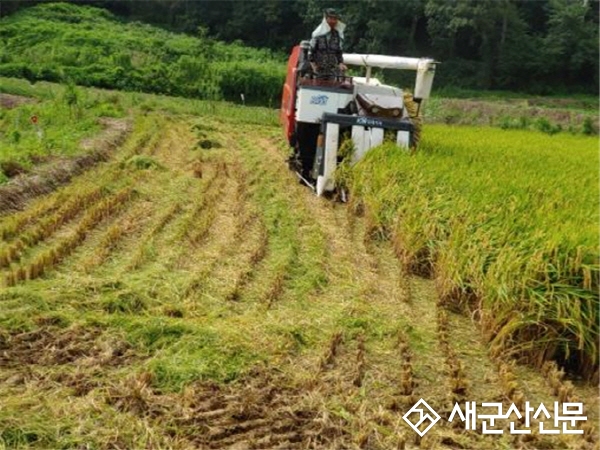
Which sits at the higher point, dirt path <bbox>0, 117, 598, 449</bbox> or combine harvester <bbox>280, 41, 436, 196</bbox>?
combine harvester <bbox>280, 41, 436, 196</bbox>

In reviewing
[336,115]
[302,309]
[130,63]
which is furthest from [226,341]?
[130,63]

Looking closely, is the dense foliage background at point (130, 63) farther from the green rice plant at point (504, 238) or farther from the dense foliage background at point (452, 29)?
the green rice plant at point (504, 238)

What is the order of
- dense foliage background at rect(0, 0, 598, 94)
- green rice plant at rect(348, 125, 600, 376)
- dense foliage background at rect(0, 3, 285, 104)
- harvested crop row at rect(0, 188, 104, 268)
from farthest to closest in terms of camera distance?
dense foliage background at rect(0, 0, 598, 94), dense foliage background at rect(0, 3, 285, 104), harvested crop row at rect(0, 188, 104, 268), green rice plant at rect(348, 125, 600, 376)

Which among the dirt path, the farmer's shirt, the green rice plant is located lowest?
the dirt path

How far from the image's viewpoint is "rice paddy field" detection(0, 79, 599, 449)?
11.9ft

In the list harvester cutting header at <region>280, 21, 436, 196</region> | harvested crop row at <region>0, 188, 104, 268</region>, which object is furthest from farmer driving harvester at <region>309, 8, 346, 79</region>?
harvested crop row at <region>0, 188, 104, 268</region>

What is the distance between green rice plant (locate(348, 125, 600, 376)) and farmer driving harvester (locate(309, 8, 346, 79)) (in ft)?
6.41

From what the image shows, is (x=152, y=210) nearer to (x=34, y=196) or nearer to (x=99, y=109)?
(x=34, y=196)

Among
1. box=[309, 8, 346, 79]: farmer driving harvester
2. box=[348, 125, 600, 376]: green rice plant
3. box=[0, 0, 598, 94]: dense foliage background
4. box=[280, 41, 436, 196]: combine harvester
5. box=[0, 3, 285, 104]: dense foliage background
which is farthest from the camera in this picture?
box=[0, 0, 598, 94]: dense foliage background

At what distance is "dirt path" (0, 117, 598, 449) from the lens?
3.56 meters

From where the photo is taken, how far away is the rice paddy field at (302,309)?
364cm

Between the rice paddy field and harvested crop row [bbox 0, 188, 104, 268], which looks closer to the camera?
the rice paddy field

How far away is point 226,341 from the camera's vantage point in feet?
14.3

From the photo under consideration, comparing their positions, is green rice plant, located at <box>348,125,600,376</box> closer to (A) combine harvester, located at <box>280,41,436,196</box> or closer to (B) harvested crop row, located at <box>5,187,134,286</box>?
(A) combine harvester, located at <box>280,41,436,196</box>
